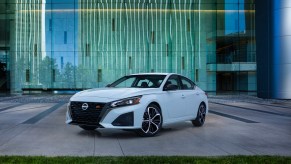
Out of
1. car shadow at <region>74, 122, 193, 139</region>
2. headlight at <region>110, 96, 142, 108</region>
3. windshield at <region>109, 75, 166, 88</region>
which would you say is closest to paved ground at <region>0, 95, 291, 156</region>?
car shadow at <region>74, 122, 193, 139</region>

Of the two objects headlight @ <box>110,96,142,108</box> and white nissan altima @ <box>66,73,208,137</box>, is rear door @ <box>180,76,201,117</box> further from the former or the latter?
headlight @ <box>110,96,142,108</box>

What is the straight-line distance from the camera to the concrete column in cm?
2661

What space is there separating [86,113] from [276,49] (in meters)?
20.0

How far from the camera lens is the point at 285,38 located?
26.6 meters

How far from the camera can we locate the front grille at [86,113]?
370 inches

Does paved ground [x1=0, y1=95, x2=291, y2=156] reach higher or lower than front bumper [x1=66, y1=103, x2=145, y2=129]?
lower

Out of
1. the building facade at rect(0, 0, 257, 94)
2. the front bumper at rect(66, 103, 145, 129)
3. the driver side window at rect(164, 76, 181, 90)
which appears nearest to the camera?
the front bumper at rect(66, 103, 145, 129)

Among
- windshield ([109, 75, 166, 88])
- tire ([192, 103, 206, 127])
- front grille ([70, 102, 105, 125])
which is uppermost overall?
windshield ([109, 75, 166, 88])

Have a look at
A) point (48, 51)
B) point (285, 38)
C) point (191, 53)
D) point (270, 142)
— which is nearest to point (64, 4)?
point (48, 51)

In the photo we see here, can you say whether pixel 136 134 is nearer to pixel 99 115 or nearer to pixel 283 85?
pixel 99 115

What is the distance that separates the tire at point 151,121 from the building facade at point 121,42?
→ 2564 centimetres

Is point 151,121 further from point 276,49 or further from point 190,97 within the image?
point 276,49

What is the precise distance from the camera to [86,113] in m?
9.55

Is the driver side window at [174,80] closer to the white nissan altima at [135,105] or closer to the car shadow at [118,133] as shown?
the white nissan altima at [135,105]
